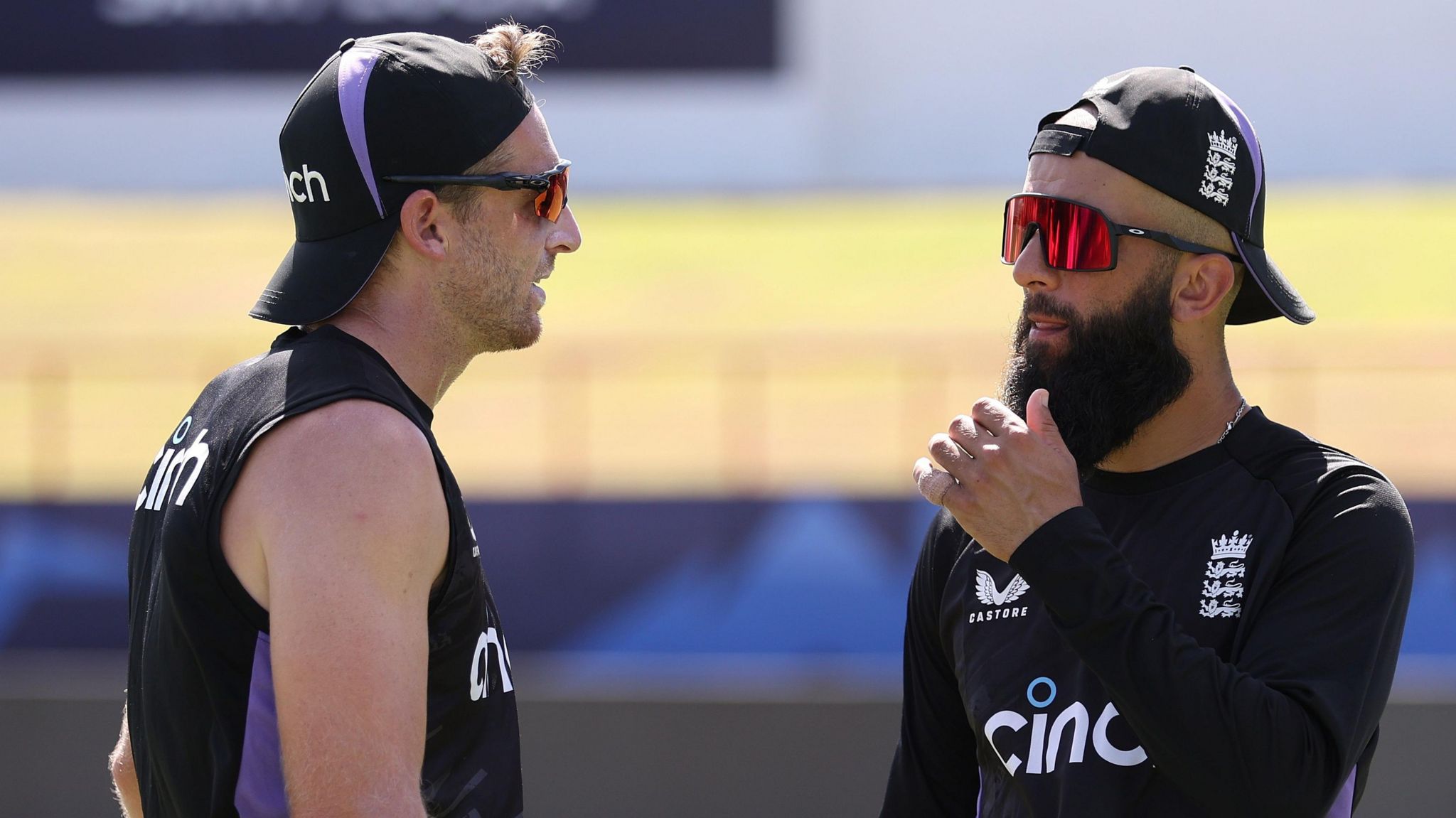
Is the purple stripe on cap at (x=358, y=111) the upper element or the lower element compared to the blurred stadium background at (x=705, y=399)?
upper

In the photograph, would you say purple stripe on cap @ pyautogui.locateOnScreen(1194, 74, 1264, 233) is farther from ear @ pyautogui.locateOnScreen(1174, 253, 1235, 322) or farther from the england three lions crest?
the england three lions crest

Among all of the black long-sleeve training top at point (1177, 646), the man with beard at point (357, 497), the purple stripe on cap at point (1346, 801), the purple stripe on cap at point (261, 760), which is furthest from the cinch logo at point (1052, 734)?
the purple stripe on cap at point (261, 760)

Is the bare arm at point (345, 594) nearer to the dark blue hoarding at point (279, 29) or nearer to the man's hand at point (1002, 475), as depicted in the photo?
the man's hand at point (1002, 475)

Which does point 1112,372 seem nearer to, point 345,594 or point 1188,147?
point 1188,147

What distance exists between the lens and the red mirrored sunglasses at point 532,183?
2.04 m

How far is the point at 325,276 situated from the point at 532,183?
353 millimetres

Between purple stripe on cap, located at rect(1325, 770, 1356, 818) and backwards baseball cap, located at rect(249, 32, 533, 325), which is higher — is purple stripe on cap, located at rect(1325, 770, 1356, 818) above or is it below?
below

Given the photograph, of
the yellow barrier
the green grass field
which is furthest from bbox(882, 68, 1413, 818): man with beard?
the yellow barrier

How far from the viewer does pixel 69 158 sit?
22.9 ft

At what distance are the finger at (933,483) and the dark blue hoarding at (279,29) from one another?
4.61m

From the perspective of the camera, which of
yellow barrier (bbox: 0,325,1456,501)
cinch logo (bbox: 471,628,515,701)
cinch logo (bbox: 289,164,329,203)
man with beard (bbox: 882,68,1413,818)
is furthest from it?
yellow barrier (bbox: 0,325,1456,501)

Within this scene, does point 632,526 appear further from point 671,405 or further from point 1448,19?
point 1448,19

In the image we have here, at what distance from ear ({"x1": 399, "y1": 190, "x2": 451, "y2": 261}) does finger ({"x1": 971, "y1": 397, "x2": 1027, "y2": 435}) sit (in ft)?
2.66

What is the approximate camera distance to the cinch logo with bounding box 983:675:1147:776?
2.01 meters
